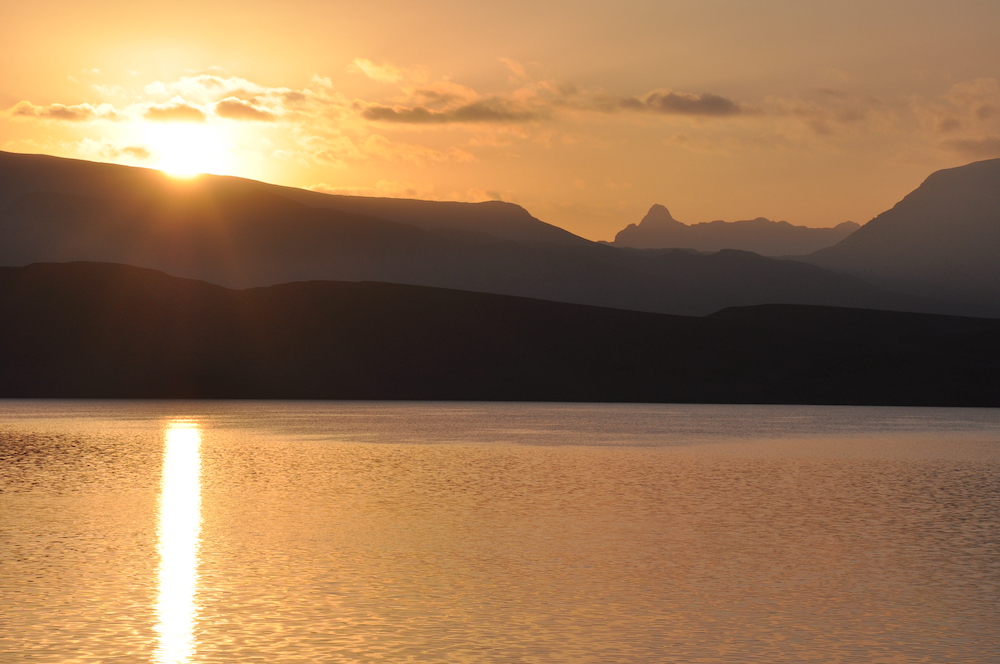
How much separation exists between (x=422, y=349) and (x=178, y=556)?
130546 millimetres

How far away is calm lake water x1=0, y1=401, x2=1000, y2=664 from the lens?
14.6m

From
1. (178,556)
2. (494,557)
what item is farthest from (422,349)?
(494,557)

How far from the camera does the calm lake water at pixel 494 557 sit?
14.6m

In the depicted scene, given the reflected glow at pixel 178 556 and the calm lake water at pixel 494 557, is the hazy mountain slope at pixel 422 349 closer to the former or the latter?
the calm lake water at pixel 494 557

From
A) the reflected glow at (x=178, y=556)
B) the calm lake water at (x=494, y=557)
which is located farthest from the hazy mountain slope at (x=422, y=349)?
the reflected glow at (x=178, y=556)

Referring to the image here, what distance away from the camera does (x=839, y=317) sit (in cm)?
18712

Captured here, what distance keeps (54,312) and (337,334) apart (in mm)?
36438

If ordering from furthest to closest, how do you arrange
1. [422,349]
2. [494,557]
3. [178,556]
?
[422,349], [178,556], [494,557]

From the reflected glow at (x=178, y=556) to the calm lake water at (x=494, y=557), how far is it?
9cm

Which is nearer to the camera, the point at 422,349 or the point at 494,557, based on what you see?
the point at 494,557

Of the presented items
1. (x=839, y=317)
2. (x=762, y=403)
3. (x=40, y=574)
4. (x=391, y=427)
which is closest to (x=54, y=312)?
(x=762, y=403)

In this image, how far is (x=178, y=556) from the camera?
21.2 metres

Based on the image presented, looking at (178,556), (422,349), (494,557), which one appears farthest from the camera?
(422,349)

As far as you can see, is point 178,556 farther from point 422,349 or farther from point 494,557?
point 422,349
